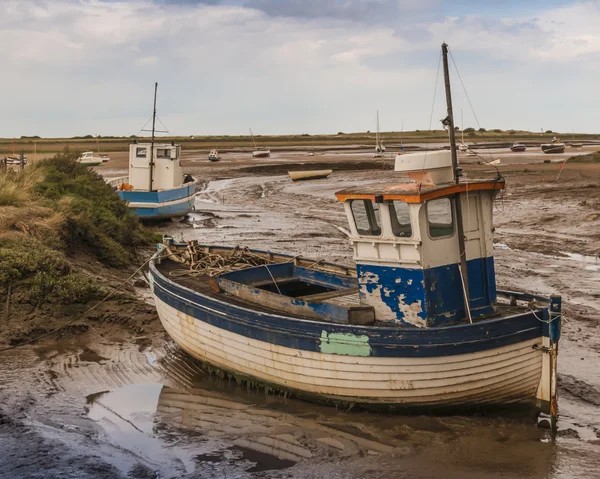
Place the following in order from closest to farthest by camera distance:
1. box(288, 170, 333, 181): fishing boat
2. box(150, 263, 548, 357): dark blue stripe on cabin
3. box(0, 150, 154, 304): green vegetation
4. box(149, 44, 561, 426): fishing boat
Answer: box(150, 263, 548, 357): dark blue stripe on cabin
box(149, 44, 561, 426): fishing boat
box(0, 150, 154, 304): green vegetation
box(288, 170, 333, 181): fishing boat

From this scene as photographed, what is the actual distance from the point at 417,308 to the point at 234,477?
10.2 ft

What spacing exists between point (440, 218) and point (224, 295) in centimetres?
367

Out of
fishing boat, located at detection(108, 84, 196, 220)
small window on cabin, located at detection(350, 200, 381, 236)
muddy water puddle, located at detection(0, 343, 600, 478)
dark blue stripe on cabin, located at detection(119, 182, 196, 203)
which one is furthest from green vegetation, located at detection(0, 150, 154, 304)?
small window on cabin, located at detection(350, 200, 381, 236)

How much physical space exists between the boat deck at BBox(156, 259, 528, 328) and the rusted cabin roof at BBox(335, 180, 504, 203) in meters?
1.46

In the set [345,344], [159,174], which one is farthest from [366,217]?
[159,174]

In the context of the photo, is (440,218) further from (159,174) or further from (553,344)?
(159,174)

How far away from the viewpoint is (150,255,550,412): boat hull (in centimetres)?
939

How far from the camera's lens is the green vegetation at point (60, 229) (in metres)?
14.5

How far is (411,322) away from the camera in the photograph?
10.2 meters

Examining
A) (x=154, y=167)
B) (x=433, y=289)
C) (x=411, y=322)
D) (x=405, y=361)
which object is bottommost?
(x=405, y=361)

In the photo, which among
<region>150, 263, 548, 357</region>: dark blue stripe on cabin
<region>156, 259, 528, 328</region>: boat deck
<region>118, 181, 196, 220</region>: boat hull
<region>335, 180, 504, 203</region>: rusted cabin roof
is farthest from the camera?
<region>118, 181, 196, 220</region>: boat hull

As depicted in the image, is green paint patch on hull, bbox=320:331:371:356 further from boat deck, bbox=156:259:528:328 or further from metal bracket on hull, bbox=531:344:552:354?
metal bracket on hull, bbox=531:344:552:354

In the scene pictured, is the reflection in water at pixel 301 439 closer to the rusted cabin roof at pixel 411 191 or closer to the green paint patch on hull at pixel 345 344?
the green paint patch on hull at pixel 345 344

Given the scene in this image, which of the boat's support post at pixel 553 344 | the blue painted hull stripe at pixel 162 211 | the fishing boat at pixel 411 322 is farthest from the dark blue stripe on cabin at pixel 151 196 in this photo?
the boat's support post at pixel 553 344
